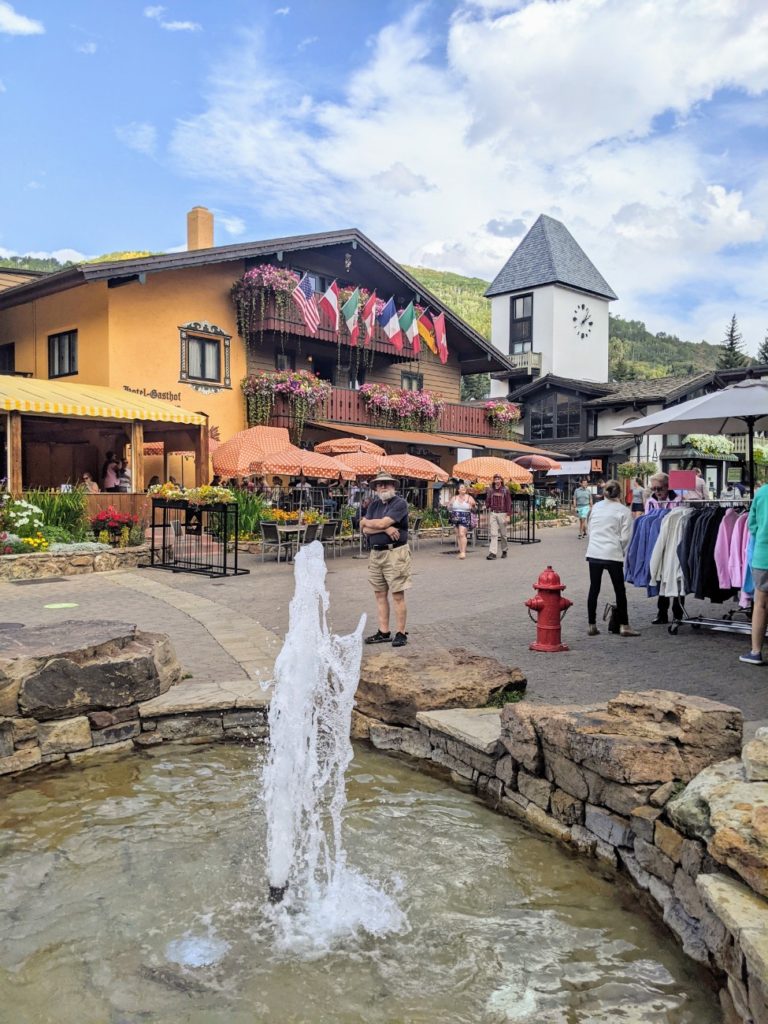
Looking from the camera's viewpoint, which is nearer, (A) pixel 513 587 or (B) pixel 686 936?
(B) pixel 686 936

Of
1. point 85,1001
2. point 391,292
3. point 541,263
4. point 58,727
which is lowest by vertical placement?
point 85,1001

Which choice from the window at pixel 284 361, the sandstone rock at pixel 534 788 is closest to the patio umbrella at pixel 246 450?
the window at pixel 284 361

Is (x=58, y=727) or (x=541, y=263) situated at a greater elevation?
(x=541, y=263)

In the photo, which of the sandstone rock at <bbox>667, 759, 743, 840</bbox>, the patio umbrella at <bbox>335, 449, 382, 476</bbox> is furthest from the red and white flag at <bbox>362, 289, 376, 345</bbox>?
the sandstone rock at <bbox>667, 759, 743, 840</bbox>

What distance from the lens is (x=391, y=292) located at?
2859 cm

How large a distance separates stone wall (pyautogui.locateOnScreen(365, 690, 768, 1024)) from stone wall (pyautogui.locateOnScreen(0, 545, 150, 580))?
958 cm

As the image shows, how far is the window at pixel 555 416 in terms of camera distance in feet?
139

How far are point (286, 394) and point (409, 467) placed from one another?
6419mm

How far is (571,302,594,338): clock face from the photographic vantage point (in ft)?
183

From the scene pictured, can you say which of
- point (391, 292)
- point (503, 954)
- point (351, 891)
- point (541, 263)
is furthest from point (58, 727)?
point (541, 263)

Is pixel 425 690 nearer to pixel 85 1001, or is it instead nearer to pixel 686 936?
pixel 686 936

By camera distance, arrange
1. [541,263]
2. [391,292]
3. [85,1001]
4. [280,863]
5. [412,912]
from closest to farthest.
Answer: [85,1001] → [412,912] → [280,863] → [391,292] → [541,263]

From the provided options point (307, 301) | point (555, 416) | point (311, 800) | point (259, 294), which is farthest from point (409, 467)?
point (555, 416)

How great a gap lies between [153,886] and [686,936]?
2525mm
